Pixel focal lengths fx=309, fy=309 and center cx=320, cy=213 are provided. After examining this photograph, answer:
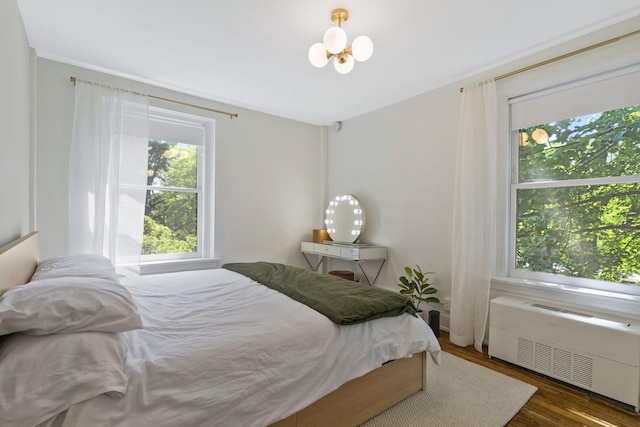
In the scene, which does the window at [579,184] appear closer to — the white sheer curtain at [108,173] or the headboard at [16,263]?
the headboard at [16,263]

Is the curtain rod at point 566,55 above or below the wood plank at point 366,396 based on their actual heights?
above

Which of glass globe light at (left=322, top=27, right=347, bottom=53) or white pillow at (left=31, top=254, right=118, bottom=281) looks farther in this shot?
glass globe light at (left=322, top=27, right=347, bottom=53)

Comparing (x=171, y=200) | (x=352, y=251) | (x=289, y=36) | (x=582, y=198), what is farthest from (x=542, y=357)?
(x=171, y=200)

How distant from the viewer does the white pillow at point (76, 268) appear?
1565 millimetres

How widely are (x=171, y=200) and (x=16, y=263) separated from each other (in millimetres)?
2046

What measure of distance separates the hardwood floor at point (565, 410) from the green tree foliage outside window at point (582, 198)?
33.8 inches

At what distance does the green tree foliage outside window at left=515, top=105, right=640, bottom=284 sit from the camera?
7.19 feet

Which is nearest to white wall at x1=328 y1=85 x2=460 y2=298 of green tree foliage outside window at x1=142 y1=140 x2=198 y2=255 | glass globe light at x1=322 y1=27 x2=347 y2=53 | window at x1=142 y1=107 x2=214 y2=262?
glass globe light at x1=322 y1=27 x2=347 y2=53

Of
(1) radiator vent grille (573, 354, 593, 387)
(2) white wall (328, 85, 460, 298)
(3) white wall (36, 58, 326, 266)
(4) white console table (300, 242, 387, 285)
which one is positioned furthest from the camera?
(4) white console table (300, 242, 387, 285)

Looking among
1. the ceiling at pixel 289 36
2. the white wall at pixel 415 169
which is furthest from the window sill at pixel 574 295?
the ceiling at pixel 289 36

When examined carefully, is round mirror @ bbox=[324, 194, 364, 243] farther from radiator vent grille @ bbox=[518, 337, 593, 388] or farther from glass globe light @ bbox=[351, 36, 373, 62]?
glass globe light @ bbox=[351, 36, 373, 62]

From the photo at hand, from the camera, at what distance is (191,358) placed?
116 cm

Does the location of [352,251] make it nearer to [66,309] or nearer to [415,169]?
[415,169]

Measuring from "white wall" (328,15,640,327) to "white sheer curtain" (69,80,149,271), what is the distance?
2520mm
